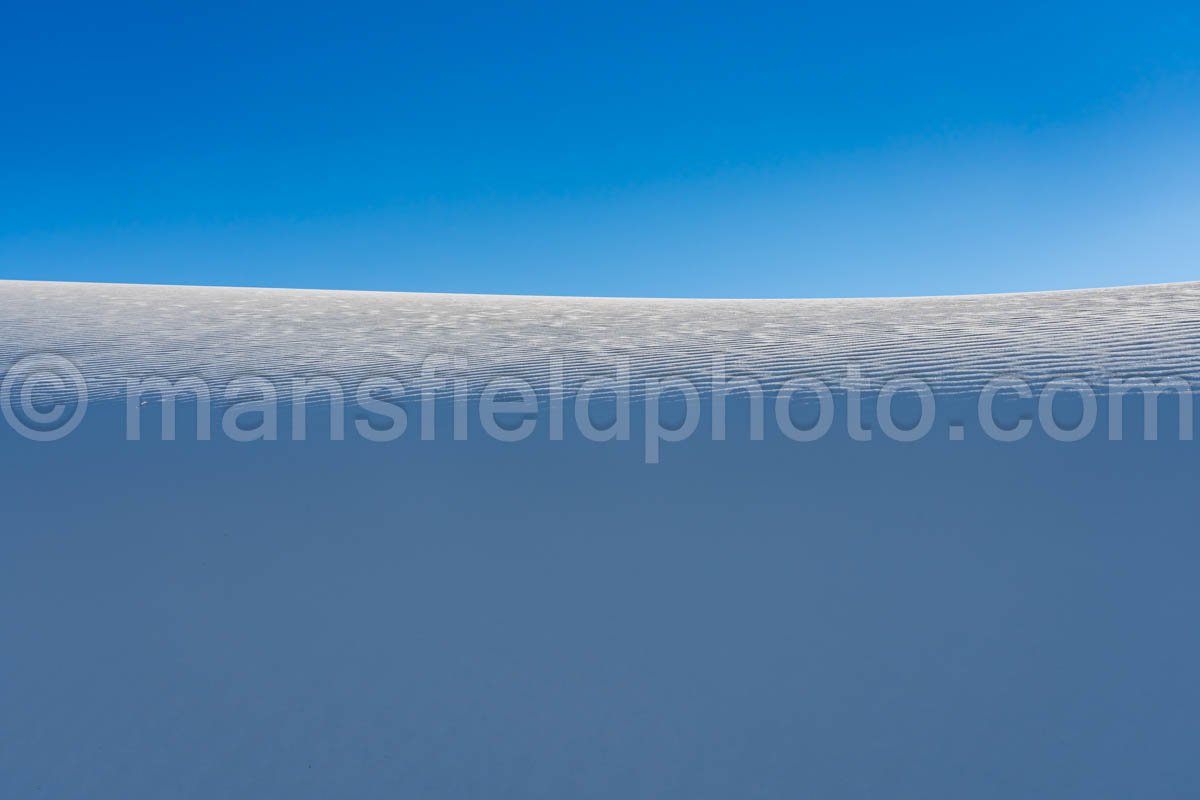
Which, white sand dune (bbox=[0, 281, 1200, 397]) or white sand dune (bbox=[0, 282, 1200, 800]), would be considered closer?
white sand dune (bbox=[0, 282, 1200, 800])

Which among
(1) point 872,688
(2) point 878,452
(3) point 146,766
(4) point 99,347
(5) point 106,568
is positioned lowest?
(3) point 146,766

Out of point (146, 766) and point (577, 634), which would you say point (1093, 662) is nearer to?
point (577, 634)

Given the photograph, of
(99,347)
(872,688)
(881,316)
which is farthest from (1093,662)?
(99,347)

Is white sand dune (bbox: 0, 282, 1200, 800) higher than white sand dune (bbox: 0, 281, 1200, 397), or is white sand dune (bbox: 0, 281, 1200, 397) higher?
white sand dune (bbox: 0, 281, 1200, 397)

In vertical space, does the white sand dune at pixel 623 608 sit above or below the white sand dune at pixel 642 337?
below

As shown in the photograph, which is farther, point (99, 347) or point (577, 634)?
point (99, 347)

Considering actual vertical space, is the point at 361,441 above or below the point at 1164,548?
above

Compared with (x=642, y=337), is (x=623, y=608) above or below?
below

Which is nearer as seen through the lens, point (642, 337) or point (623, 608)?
point (623, 608)
